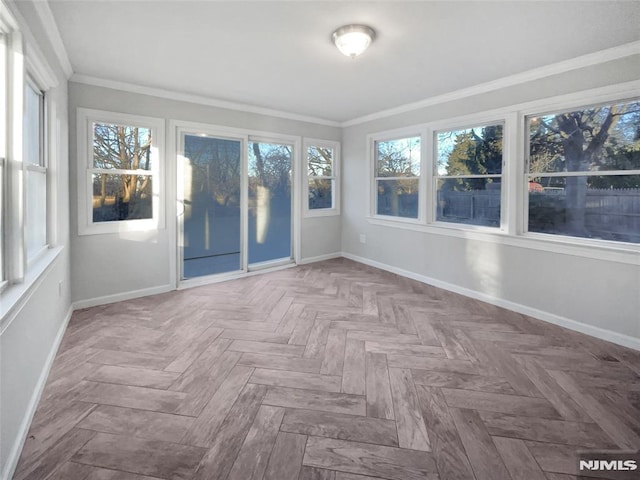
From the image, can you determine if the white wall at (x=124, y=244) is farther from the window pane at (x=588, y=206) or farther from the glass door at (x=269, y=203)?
the window pane at (x=588, y=206)

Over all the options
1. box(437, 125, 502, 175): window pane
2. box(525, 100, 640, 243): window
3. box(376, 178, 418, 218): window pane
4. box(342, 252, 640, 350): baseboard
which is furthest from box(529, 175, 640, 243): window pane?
box(376, 178, 418, 218): window pane

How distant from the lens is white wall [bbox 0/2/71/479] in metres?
1.56

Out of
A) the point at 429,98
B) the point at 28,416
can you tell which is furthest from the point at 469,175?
the point at 28,416

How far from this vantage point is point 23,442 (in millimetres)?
1716

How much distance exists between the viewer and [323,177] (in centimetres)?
593

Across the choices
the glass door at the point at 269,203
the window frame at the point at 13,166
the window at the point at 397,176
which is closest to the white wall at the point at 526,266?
the window at the point at 397,176

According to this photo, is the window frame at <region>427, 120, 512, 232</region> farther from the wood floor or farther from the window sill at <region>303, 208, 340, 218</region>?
the window sill at <region>303, 208, 340, 218</region>

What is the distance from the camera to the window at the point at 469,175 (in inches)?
153

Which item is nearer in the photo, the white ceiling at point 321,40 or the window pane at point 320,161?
the white ceiling at point 321,40

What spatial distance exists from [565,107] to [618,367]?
2339 mm

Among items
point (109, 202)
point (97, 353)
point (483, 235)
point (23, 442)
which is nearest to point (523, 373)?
point (483, 235)

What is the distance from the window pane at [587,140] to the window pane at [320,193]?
3274 millimetres

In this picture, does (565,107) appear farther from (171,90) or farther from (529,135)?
(171,90)

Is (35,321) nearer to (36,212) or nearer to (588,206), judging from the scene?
(36,212)
